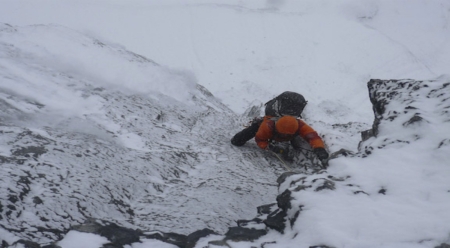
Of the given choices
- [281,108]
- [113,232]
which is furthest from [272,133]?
[113,232]

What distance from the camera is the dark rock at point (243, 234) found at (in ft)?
10.3

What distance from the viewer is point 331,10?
19.0 metres

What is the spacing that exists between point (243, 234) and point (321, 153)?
2217 millimetres

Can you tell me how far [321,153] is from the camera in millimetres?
4988

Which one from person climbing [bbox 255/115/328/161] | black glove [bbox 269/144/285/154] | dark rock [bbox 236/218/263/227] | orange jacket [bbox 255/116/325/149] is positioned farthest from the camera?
black glove [bbox 269/144/285/154]

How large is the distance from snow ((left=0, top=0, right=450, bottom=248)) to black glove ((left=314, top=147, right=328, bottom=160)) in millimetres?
365

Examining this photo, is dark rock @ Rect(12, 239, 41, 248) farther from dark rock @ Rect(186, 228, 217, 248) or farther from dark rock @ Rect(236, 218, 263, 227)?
dark rock @ Rect(236, 218, 263, 227)

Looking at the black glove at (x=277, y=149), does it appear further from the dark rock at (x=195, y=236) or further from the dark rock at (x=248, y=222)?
the dark rock at (x=195, y=236)

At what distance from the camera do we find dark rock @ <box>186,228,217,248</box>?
3135 mm

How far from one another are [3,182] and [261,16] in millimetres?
17126

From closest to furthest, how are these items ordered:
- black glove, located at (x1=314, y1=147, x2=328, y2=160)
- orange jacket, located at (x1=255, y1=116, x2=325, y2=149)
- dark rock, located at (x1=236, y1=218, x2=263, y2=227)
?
1. dark rock, located at (x1=236, y1=218, x2=263, y2=227)
2. black glove, located at (x1=314, y1=147, x2=328, y2=160)
3. orange jacket, located at (x1=255, y1=116, x2=325, y2=149)

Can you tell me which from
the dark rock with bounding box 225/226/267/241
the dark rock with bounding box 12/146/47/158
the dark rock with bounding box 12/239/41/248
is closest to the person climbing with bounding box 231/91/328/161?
the dark rock with bounding box 225/226/267/241

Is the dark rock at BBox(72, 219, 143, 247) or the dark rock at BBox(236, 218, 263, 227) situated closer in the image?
the dark rock at BBox(72, 219, 143, 247)

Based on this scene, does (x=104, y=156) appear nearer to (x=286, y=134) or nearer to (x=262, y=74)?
(x=286, y=134)
